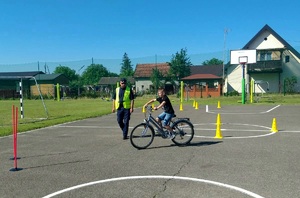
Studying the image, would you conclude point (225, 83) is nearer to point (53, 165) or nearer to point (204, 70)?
point (204, 70)

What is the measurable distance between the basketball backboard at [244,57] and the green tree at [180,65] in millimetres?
A: 20547

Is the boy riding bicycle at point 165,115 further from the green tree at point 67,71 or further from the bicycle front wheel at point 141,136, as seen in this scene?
the green tree at point 67,71

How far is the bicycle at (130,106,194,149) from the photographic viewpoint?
27.4ft

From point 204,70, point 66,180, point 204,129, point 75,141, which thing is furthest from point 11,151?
point 204,70

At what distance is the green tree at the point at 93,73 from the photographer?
101 m

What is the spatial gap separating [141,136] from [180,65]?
147ft

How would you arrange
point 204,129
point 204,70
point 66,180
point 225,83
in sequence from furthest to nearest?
point 204,70
point 225,83
point 204,129
point 66,180

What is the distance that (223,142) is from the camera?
359 inches

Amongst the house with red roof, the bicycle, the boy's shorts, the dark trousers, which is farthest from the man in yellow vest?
the house with red roof

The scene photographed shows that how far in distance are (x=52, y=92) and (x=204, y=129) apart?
41605 mm

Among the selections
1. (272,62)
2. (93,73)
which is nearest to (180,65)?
(272,62)

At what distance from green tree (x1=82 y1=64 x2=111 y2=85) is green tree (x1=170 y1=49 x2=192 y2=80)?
165 feet

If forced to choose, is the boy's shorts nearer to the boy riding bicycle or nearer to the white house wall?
the boy riding bicycle

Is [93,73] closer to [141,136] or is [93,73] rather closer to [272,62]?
[272,62]
